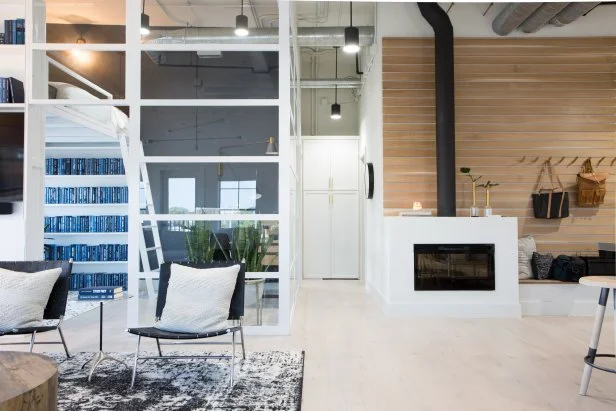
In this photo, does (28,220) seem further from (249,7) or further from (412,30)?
(412,30)

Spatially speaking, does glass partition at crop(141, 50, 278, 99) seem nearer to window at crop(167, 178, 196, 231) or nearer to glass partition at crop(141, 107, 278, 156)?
glass partition at crop(141, 107, 278, 156)

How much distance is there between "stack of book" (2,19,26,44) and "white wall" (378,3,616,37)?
158 inches

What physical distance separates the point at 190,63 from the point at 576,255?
515cm

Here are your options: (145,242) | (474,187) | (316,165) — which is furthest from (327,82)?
(145,242)

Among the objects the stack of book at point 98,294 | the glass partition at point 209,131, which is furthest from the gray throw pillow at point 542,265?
the stack of book at point 98,294

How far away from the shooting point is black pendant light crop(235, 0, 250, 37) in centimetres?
493

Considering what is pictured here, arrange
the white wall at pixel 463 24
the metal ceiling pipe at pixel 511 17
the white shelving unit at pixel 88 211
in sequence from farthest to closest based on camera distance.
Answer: the white shelving unit at pixel 88 211
the white wall at pixel 463 24
the metal ceiling pipe at pixel 511 17

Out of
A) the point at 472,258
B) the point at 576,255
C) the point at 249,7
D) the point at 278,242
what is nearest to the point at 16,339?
the point at 278,242

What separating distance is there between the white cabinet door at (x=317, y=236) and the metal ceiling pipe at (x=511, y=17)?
4.08 metres

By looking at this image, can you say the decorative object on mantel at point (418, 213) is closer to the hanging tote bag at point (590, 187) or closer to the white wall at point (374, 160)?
the white wall at point (374, 160)

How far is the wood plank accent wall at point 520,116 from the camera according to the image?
20.7 ft

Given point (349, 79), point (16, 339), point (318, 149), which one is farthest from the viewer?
point (318, 149)

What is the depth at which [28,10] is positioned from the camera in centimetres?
477

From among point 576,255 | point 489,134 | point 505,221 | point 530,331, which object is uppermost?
point 489,134
